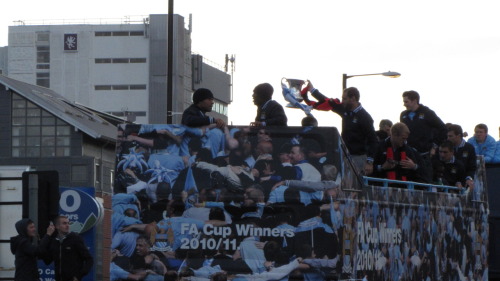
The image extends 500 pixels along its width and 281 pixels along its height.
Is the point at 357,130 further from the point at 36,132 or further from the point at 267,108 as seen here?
the point at 36,132

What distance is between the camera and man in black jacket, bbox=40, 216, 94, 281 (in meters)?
16.8

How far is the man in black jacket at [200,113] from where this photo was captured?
40.1 ft

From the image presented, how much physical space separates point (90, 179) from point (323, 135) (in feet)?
266

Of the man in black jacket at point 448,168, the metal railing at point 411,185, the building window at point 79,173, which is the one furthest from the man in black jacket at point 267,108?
the building window at point 79,173

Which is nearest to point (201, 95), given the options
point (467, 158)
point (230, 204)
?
point (230, 204)

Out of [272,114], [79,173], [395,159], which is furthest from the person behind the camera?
[79,173]

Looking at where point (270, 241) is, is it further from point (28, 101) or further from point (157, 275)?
point (28, 101)

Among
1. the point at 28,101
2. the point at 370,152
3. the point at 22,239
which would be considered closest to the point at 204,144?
the point at 370,152

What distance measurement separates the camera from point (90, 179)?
92.2m

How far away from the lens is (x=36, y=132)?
95188 mm

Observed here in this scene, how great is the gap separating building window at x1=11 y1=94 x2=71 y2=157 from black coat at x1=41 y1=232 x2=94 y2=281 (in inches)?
2949

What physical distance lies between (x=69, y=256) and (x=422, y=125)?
4.58 metres

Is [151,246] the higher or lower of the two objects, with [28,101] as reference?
lower

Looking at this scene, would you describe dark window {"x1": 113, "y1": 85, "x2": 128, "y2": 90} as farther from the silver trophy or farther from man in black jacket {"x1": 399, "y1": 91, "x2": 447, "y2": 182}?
the silver trophy
